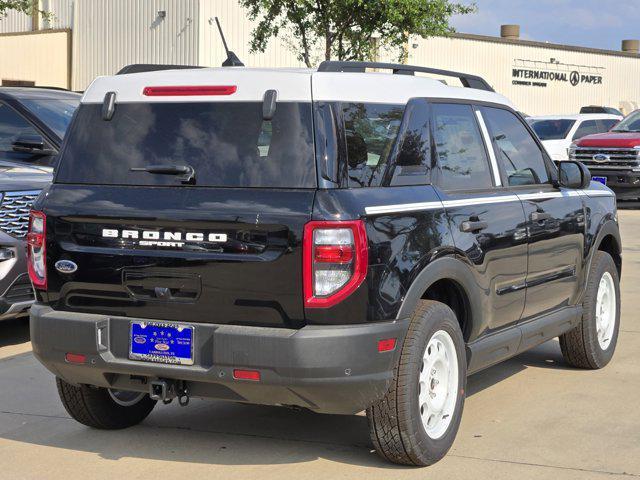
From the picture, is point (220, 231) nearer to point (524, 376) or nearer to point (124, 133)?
point (124, 133)

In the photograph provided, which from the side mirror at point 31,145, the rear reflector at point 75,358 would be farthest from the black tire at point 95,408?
the side mirror at point 31,145

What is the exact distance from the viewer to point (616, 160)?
21297mm

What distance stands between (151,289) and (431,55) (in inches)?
1623

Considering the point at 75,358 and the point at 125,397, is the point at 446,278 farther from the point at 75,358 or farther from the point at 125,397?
the point at 125,397

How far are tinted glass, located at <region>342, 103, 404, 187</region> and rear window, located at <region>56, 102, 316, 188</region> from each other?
205mm

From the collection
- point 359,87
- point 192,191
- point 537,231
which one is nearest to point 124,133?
point 192,191

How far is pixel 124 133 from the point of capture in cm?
527

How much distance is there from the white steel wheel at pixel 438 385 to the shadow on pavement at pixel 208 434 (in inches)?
11.3

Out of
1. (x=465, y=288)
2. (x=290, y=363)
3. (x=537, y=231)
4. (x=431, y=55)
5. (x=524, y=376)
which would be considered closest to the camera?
(x=290, y=363)

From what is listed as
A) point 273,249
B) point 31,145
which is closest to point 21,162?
point 31,145

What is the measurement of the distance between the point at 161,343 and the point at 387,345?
993 mm

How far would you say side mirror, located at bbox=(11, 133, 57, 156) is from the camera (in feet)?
31.7

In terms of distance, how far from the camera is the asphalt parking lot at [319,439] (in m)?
5.21

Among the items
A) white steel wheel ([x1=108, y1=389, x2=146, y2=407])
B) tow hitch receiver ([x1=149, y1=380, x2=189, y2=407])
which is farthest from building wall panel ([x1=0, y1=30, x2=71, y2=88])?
tow hitch receiver ([x1=149, y1=380, x2=189, y2=407])
